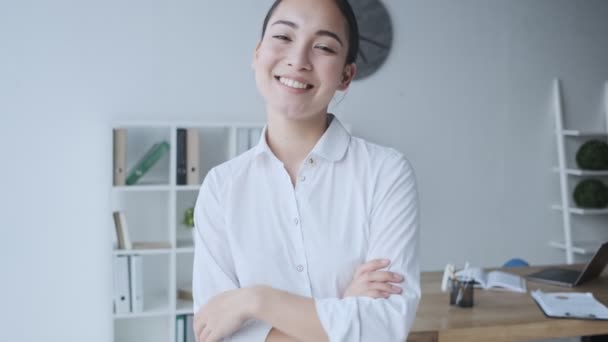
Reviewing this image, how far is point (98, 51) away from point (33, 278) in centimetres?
131

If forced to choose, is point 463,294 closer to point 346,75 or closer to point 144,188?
point 346,75

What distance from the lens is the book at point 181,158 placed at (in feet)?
11.2

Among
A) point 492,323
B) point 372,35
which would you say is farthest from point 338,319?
point 372,35

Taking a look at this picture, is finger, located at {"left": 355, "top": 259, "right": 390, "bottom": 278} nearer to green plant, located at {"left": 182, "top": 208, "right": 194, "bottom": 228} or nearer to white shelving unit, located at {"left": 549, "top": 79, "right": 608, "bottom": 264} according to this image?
green plant, located at {"left": 182, "top": 208, "right": 194, "bottom": 228}

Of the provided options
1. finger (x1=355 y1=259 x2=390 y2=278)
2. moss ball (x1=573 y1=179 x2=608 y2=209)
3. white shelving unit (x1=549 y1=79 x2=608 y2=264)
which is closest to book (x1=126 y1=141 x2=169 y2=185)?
finger (x1=355 y1=259 x2=390 y2=278)

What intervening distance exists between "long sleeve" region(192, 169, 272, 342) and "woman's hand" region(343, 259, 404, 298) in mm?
199

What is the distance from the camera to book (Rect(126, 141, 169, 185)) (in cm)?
342

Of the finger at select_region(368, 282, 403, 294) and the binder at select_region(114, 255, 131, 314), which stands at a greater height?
the finger at select_region(368, 282, 403, 294)

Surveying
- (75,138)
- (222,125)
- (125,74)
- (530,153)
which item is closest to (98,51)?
(125,74)

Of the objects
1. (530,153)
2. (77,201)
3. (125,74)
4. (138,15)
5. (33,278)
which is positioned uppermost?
(138,15)

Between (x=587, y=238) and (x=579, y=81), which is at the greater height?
(x=579, y=81)

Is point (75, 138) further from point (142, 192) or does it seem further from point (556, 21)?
point (556, 21)

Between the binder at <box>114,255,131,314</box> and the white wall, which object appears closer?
the binder at <box>114,255,131,314</box>

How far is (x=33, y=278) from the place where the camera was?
11.5 ft
